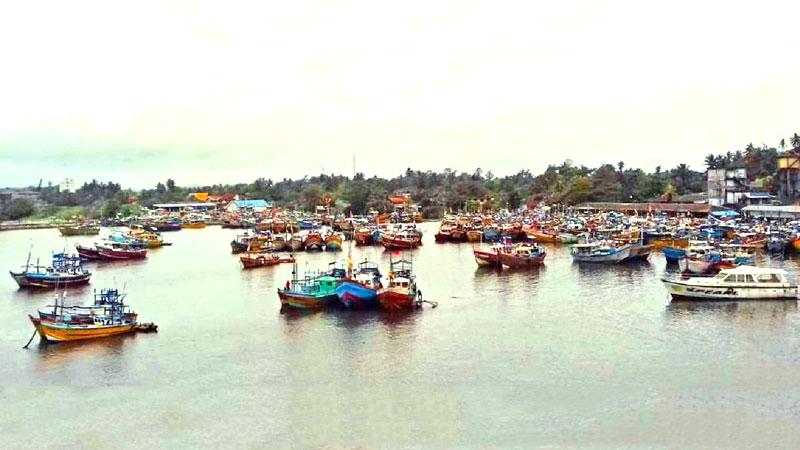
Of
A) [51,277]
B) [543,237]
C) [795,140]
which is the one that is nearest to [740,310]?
[51,277]

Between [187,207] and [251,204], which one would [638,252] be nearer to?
[251,204]

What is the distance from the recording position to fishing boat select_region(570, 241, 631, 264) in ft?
108

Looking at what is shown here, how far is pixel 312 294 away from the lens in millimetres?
22859

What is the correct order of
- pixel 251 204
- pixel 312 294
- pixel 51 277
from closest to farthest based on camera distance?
pixel 312 294 < pixel 51 277 < pixel 251 204

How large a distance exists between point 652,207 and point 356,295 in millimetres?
41412

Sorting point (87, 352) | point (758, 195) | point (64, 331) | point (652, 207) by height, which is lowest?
point (87, 352)

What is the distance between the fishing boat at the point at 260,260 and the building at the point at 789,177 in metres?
34.0

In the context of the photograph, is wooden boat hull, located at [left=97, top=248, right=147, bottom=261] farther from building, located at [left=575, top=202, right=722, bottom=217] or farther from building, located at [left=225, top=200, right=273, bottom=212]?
building, located at [left=225, top=200, right=273, bottom=212]

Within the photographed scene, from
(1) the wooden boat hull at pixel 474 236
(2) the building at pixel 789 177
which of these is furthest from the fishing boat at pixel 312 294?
(2) the building at pixel 789 177

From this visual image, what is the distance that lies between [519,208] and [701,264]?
4829 cm

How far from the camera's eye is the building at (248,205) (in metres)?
84.1

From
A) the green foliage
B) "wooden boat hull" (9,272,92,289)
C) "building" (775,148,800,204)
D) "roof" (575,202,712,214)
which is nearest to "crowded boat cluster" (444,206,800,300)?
"roof" (575,202,712,214)

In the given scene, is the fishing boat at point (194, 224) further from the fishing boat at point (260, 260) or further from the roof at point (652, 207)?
the fishing boat at point (260, 260)

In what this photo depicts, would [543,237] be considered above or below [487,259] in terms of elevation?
above
